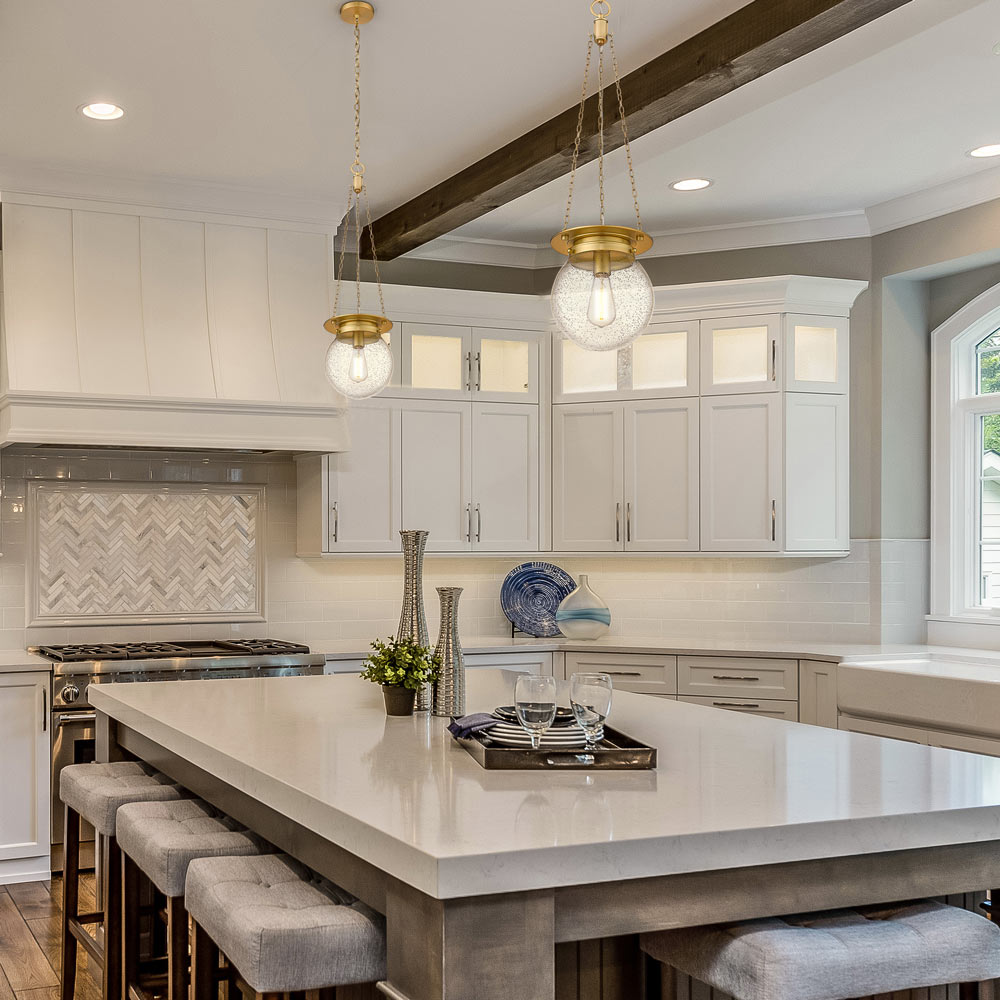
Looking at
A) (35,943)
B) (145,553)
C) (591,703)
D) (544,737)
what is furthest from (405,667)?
(145,553)

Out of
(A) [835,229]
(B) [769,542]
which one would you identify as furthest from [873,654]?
(A) [835,229]

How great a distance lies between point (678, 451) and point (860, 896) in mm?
3804

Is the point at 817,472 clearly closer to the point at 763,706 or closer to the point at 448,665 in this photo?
the point at 763,706

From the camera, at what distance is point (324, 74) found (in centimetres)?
377

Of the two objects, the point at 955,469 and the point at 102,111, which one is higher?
the point at 102,111

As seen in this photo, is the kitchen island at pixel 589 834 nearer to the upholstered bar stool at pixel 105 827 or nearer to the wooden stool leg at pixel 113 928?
the upholstered bar stool at pixel 105 827

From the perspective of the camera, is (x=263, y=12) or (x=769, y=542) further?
(x=769, y=542)

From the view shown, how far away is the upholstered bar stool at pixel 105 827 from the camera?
9.70 ft

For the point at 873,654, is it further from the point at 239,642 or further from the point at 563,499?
the point at 239,642

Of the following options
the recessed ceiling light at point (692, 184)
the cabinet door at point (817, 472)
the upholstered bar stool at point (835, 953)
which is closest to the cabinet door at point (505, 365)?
the recessed ceiling light at point (692, 184)

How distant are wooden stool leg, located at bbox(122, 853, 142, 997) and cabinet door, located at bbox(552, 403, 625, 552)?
319cm

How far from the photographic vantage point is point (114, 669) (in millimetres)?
4562

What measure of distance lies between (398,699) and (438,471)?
8.98ft

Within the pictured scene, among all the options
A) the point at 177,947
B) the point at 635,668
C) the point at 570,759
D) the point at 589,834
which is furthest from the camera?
the point at 635,668
